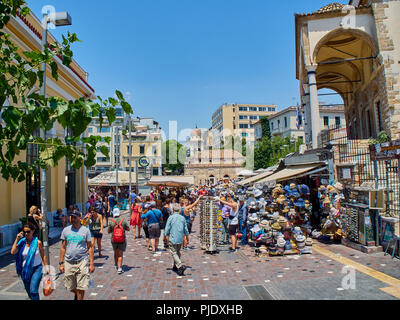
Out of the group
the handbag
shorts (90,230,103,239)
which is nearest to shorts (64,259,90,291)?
the handbag

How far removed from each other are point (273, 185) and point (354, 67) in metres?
17.7

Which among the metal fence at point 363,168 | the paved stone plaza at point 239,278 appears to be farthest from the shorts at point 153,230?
the metal fence at point 363,168

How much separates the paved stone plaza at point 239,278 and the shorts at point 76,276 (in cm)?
80

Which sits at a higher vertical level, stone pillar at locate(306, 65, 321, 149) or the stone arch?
the stone arch

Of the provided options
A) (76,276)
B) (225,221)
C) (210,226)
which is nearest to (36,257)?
(76,276)

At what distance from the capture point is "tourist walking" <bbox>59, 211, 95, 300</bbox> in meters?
5.04

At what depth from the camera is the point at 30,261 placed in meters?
4.72

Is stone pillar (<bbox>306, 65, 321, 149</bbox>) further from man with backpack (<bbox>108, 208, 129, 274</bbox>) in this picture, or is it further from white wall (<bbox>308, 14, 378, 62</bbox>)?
man with backpack (<bbox>108, 208, 129, 274</bbox>)

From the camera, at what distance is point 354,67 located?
24250 mm

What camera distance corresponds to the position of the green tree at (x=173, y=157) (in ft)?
240

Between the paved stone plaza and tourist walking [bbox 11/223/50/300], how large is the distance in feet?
3.49

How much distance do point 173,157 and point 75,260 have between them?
68965mm
